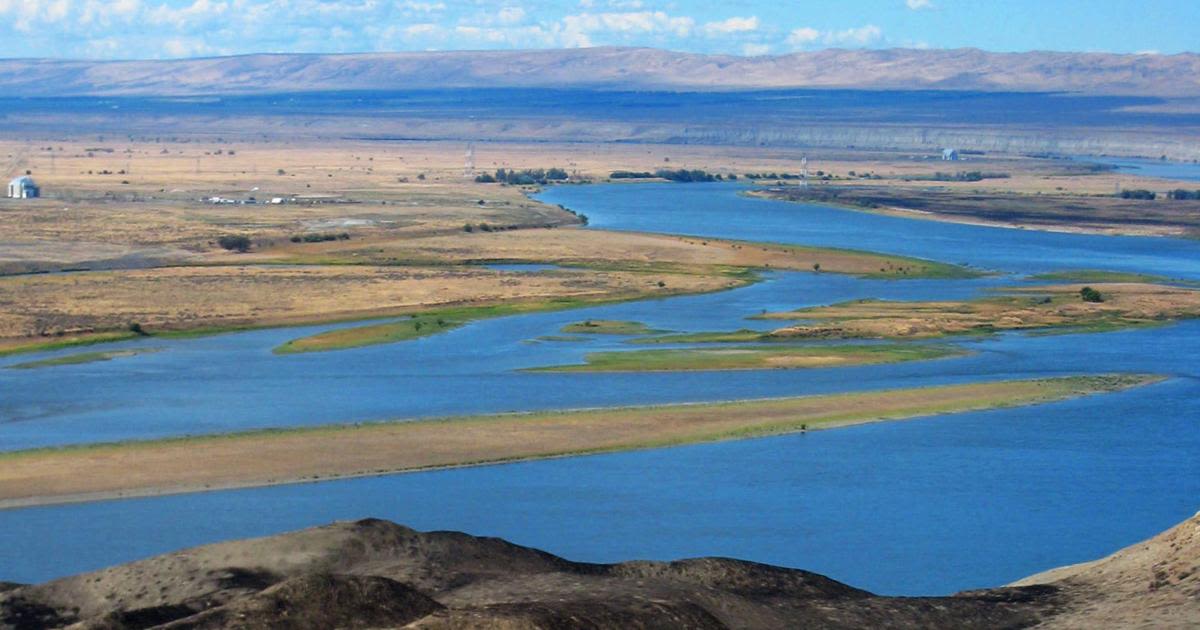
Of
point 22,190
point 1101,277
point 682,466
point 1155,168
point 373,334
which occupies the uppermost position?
point 22,190

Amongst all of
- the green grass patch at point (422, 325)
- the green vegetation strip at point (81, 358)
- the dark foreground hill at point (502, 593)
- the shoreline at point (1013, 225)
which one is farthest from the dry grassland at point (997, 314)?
the dark foreground hill at point (502, 593)

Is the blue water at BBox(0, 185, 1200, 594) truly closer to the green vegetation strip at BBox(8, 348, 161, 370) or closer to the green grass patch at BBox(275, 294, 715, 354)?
the green vegetation strip at BBox(8, 348, 161, 370)

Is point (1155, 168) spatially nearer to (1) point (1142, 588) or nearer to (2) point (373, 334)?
(2) point (373, 334)

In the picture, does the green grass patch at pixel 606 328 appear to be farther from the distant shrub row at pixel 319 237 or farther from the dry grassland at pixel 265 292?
the distant shrub row at pixel 319 237

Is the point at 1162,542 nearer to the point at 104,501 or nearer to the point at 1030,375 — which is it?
the point at 104,501

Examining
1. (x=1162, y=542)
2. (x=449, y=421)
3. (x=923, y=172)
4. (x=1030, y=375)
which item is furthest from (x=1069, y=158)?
(x=1162, y=542)

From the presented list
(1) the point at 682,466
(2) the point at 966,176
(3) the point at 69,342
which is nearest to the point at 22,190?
(3) the point at 69,342
